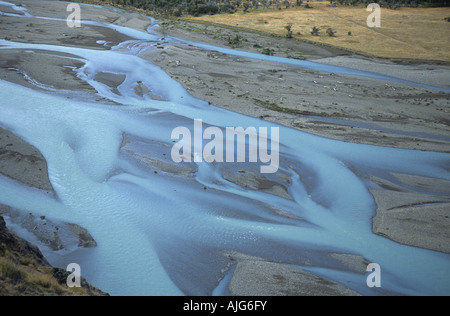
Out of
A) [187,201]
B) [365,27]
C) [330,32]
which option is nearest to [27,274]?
[187,201]

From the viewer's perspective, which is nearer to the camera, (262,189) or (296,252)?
(296,252)

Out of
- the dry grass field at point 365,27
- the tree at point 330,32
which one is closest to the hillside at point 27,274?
the dry grass field at point 365,27

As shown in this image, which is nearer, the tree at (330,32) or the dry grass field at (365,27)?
the dry grass field at (365,27)

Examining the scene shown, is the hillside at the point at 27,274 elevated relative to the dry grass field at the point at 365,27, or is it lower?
lower

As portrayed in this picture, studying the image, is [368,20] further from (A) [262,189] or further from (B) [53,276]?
(B) [53,276]

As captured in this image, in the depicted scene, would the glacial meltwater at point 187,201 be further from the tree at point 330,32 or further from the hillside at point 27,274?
the tree at point 330,32

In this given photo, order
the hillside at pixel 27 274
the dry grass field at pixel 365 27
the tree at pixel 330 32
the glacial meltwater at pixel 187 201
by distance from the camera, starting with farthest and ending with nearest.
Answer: the tree at pixel 330 32 < the dry grass field at pixel 365 27 < the glacial meltwater at pixel 187 201 < the hillside at pixel 27 274
